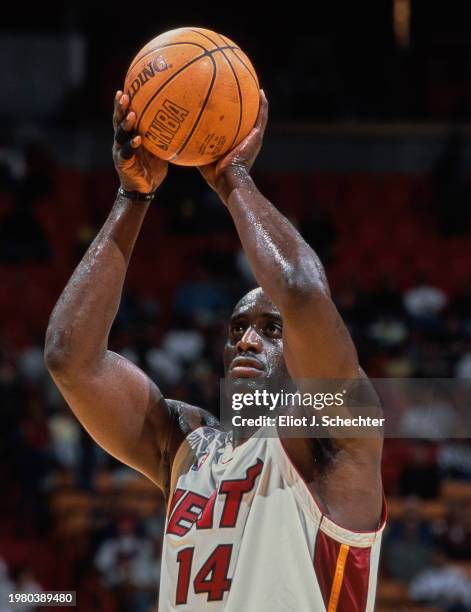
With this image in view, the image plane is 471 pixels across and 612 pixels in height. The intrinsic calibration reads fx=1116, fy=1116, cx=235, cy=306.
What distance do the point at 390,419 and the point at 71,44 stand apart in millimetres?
7494

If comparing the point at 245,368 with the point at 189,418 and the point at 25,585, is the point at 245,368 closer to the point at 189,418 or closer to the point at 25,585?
the point at 189,418

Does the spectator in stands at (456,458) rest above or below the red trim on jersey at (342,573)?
below

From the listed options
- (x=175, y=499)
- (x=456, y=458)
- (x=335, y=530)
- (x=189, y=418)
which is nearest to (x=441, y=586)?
(x=456, y=458)

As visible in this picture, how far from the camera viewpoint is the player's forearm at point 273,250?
285cm

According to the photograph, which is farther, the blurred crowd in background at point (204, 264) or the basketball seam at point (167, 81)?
the blurred crowd in background at point (204, 264)

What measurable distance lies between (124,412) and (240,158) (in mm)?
861

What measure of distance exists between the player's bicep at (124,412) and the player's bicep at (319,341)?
2.52 feet

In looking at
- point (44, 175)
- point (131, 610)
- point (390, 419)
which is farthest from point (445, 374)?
point (44, 175)

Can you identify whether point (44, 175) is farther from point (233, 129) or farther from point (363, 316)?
point (233, 129)

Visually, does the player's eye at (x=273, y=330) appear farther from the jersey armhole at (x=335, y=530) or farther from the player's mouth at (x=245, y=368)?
the jersey armhole at (x=335, y=530)

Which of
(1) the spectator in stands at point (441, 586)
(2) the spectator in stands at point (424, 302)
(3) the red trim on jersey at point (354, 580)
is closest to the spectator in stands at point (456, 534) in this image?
(1) the spectator in stands at point (441, 586)

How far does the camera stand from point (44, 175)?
14.2 m

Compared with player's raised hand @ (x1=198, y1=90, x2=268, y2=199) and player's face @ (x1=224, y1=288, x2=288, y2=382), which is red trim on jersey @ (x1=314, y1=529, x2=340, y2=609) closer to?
player's face @ (x1=224, y1=288, x2=288, y2=382)

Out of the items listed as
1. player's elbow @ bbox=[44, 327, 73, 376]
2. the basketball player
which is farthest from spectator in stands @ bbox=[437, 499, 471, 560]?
player's elbow @ bbox=[44, 327, 73, 376]
